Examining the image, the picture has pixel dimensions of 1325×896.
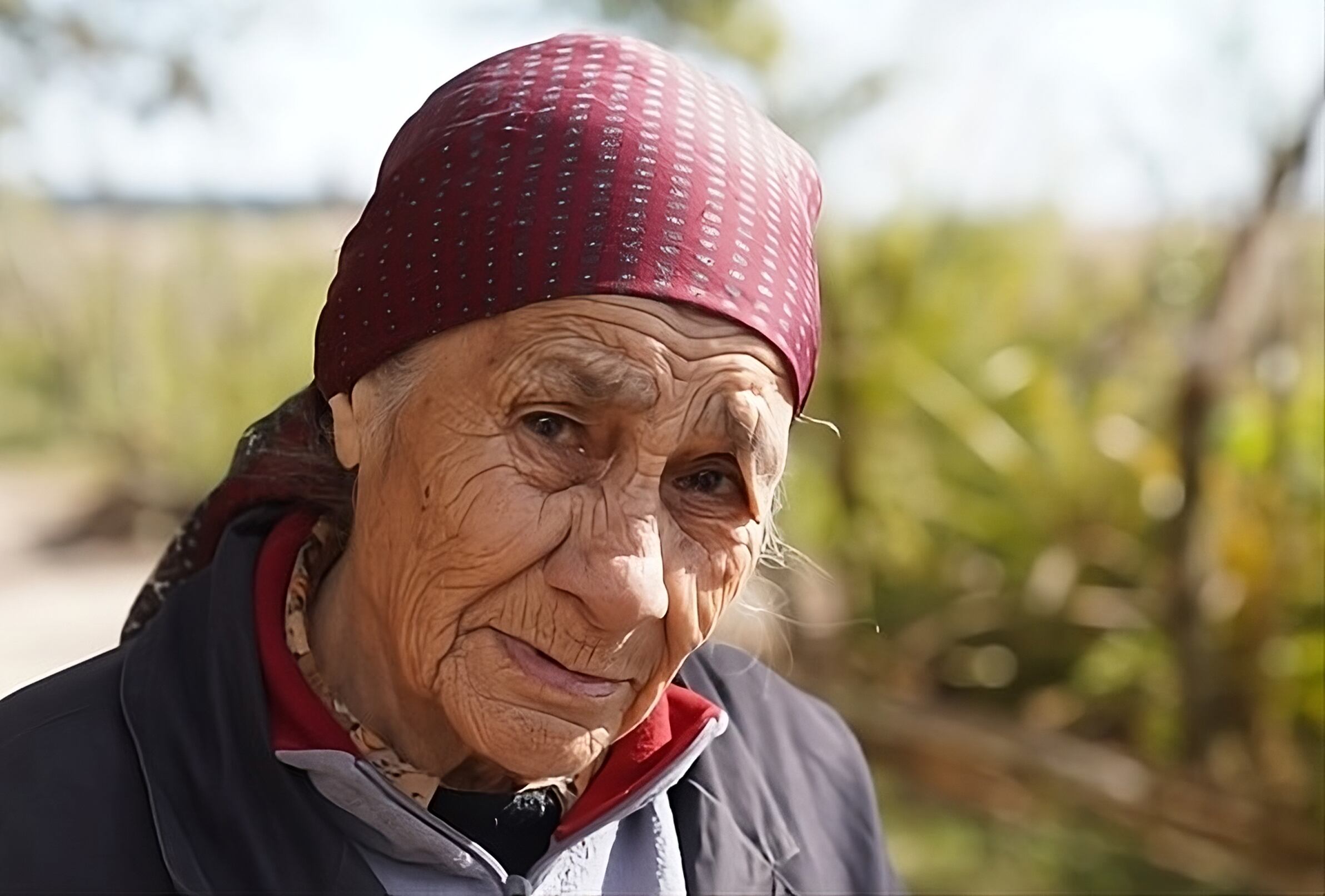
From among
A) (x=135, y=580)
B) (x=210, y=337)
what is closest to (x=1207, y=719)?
(x=135, y=580)

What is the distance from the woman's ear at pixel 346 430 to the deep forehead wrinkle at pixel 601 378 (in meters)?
0.27

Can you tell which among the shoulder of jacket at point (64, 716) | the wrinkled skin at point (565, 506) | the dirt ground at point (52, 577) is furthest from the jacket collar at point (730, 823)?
the dirt ground at point (52, 577)

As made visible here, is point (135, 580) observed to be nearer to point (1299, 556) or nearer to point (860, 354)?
point (860, 354)

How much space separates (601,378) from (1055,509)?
446cm

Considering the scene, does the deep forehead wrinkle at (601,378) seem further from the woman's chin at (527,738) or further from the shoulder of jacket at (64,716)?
the shoulder of jacket at (64,716)

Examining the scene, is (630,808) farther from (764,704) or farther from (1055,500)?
(1055,500)

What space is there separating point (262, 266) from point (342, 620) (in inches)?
267

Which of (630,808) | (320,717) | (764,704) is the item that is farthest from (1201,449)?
(320,717)

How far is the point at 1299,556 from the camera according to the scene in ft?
15.3

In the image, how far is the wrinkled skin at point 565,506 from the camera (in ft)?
4.25

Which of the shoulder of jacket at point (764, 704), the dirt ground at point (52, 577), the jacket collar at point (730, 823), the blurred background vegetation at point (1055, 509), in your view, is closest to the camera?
the jacket collar at point (730, 823)

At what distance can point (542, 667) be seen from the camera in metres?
1.33

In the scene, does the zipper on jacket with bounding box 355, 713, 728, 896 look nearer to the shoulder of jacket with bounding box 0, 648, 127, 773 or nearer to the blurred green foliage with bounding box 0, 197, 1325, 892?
the shoulder of jacket with bounding box 0, 648, 127, 773

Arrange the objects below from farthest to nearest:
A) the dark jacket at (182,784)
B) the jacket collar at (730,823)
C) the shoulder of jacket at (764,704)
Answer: the shoulder of jacket at (764,704) → the jacket collar at (730,823) → the dark jacket at (182,784)
